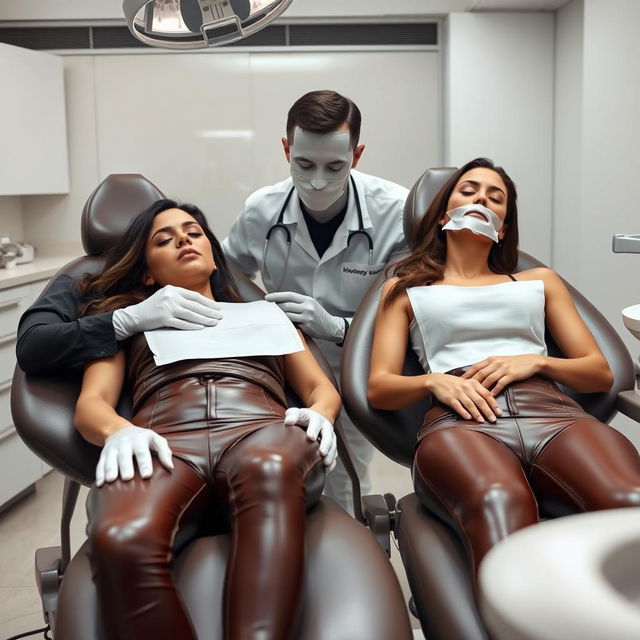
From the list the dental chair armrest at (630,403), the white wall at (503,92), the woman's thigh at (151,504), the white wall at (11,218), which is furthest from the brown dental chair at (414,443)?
the white wall at (11,218)

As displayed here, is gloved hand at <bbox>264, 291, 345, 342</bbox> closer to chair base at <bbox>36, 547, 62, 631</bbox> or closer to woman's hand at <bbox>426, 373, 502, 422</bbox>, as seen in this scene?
woman's hand at <bbox>426, 373, 502, 422</bbox>

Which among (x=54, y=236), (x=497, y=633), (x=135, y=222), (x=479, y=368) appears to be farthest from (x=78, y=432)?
(x=54, y=236)

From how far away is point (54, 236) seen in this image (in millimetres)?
4188

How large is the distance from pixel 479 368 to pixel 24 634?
1.25 metres

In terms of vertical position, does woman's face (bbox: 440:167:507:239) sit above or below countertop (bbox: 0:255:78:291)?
above

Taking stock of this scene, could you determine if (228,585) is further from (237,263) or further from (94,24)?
(94,24)

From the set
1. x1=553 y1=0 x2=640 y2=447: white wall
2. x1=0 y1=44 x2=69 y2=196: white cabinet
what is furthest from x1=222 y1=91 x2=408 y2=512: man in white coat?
x1=0 y1=44 x2=69 y2=196: white cabinet

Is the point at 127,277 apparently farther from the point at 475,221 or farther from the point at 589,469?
the point at 589,469

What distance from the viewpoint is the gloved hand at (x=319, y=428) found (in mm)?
1468

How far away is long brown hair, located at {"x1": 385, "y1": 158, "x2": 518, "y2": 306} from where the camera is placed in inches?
74.8

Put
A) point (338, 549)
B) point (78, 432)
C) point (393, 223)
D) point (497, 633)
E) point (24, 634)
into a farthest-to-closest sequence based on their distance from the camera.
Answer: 1. point (393, 223)
2. point (24, 634)
3. point (78, 432)
4. point (338, 549)
5. point (497, 633)

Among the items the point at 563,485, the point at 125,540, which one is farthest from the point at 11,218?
the point at 563,485

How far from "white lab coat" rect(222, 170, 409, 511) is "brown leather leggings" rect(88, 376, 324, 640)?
2.15ft

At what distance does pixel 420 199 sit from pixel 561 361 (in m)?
0.58
